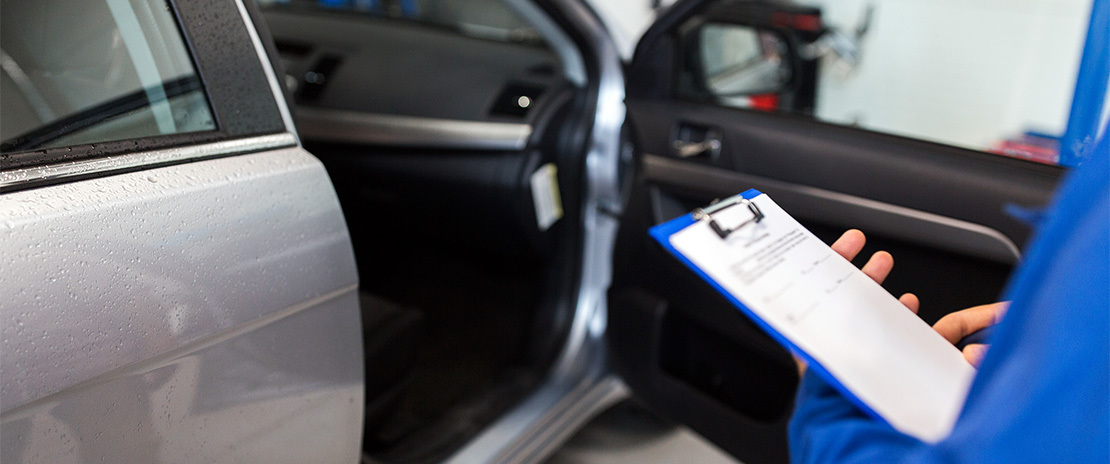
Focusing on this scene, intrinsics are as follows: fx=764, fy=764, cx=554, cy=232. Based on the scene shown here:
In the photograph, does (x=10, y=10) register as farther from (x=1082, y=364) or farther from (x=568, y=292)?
(x=568, y=292)

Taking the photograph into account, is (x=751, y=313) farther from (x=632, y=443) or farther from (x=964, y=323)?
(x=632, y=443)

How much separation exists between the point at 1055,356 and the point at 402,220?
6.00 feet

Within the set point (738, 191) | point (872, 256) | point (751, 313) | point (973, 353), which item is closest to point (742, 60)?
point (738, 191)

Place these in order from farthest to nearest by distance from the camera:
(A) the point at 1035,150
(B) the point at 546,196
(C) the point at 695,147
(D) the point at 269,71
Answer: (B) the point at 546,196 → (C) the point at 695,147 → (A) the point at 1035,150 → (D) the point at 269,71

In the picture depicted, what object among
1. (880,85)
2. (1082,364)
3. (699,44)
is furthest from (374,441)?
(880,85)

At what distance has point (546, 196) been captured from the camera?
5.94 ft

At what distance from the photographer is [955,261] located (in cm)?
107

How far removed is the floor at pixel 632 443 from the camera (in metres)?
1.90

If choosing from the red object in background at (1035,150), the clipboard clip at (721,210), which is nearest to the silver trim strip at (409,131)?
the red object in background at (1035,150)

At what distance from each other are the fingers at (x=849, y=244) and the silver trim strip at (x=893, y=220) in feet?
0.32

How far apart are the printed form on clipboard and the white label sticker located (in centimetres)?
105

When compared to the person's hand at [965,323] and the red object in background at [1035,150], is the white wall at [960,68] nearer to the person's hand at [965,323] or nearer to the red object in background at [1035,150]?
the red object in background at [1035,150]

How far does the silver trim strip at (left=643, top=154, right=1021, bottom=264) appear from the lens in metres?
1.05

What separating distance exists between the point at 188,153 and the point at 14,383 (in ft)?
1.08
